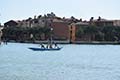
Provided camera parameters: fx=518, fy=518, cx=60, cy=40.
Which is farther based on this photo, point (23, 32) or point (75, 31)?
point (23, 32)

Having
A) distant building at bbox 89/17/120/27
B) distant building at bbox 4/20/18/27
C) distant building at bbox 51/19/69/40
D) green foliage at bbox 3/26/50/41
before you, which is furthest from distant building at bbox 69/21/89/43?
distant building at bbox 4/20/18/27

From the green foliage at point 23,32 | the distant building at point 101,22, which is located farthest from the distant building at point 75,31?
the green foliage at point 23,32

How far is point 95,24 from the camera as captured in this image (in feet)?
483

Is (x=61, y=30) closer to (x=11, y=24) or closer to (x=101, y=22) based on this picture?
(x=101, y=22)

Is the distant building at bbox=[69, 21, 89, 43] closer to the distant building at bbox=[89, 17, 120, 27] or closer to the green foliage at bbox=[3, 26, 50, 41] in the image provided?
the distant building at bbox=[89, 17, 120, 27]

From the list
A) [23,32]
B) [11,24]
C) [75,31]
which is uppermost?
[11,24]

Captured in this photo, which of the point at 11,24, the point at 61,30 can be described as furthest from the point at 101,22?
the point at 11,24

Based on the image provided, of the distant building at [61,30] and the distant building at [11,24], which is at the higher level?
the distant building at [11,24]

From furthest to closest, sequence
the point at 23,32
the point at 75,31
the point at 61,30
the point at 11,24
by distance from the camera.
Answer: the point at 11,24 < the point at 23,32 < the point at 75,31 < the point at 61,30

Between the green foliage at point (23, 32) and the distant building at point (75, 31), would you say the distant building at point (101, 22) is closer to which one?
the distant building at point (75, 31)

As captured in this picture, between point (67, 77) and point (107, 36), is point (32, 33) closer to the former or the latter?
point (107, 36)

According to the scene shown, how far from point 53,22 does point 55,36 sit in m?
5.48

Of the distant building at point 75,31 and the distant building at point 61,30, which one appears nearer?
the distant building at point 61,30

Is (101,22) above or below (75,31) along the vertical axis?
above
